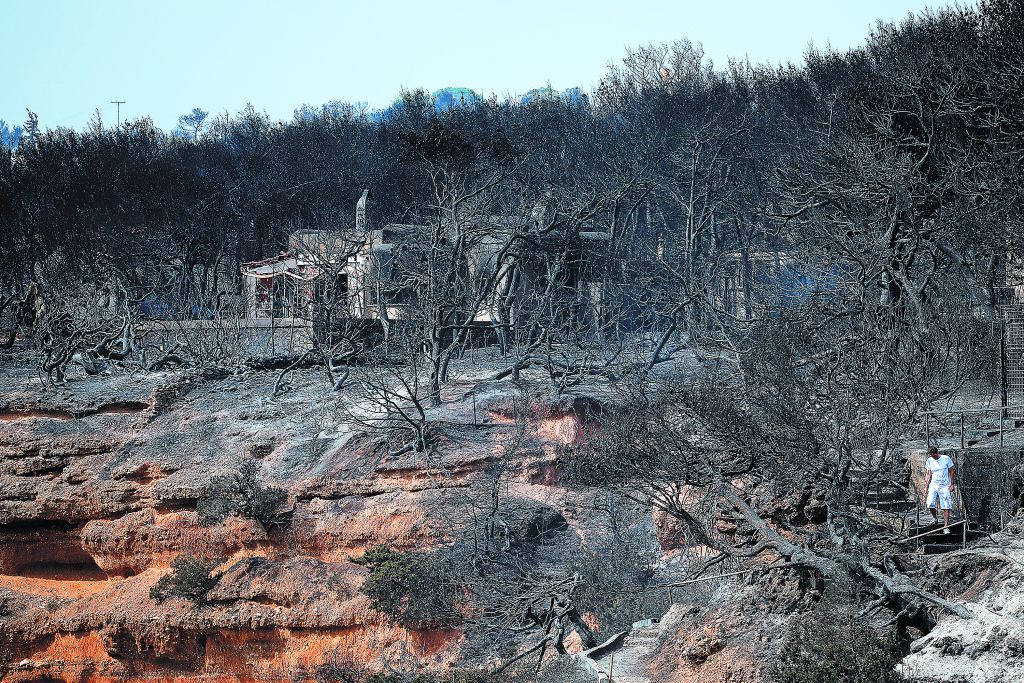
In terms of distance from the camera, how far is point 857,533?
17.0 meters

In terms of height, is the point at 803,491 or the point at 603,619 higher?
the point at 803,491

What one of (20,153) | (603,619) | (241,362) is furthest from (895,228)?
(20,153)

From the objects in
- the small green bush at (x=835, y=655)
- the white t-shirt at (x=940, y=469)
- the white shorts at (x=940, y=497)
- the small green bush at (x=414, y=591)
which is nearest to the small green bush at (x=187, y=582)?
the small green bush at (x=414, y=591)

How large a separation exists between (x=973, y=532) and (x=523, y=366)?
15.0 meters

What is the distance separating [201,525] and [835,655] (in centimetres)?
1616

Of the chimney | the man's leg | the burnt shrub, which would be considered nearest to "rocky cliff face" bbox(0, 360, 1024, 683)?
the burnt shrub

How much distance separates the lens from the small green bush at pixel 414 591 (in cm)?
2389

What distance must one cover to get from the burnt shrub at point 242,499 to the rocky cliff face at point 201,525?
0.71 ft

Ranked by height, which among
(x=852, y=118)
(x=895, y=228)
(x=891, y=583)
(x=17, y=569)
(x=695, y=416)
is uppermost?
(x=852, y=118)

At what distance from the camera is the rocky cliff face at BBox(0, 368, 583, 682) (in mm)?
25844

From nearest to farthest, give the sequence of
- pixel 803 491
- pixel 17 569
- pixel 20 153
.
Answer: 1. pixel 803 491
2. pixel 17 569
3. pixel 20 153

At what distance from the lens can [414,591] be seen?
2403 centimetres

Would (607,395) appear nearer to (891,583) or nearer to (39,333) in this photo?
(891,583)

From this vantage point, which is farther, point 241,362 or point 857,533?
point 241,362
